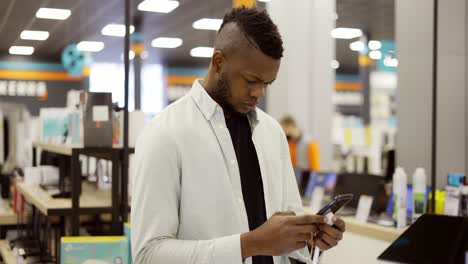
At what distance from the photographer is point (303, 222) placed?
1.50m

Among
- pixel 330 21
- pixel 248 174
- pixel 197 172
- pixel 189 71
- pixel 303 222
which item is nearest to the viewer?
pixel 303 222

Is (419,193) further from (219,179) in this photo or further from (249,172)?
(219,179)

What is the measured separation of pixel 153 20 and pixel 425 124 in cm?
752

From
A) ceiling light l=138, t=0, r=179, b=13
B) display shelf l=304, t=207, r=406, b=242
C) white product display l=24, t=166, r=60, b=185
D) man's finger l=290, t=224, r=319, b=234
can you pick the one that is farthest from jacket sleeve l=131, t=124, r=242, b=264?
ceiling light l=138, t=0, r=179, b=13

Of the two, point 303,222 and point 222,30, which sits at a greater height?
point 222,30

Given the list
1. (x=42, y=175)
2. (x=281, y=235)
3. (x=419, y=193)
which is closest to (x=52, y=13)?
(x=42, y=175)

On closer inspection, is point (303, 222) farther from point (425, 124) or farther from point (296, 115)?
point (296, 115)

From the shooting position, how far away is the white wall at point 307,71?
8.54 metres

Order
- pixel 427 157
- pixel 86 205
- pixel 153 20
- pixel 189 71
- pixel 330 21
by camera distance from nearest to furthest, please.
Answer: pixel 86 205, pixel 427 157, pixel 330 21, pixel 153 20, pixel 189 71

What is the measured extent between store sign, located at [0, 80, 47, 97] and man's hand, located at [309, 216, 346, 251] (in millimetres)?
4565

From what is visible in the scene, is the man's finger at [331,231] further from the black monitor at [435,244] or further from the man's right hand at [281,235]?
the black monitor at [435,244]

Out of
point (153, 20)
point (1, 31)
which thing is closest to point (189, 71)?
point (153, 20)

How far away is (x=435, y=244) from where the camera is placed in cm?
187

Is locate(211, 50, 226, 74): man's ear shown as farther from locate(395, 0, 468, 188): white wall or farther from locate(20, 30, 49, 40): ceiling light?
locate(20, 30, 49, 40): ceiling light
